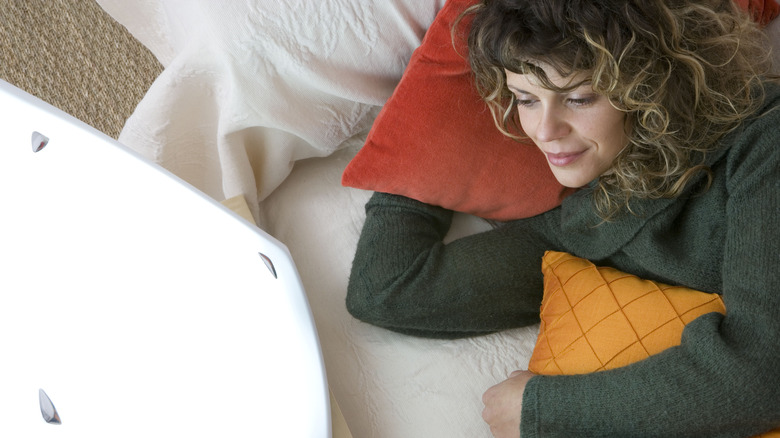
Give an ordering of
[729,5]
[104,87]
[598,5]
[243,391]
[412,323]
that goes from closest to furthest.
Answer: [243,391], [598,5], [729,5], [412,323], [104,87]

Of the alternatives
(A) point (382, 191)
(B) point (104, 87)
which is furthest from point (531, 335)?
(B) point (104, 87)

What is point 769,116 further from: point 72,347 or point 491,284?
point 72,347

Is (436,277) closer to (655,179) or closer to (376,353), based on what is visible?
(376,353)

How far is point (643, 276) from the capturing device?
39.3 inches

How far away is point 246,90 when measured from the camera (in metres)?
1.08

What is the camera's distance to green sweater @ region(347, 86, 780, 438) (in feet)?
2.66

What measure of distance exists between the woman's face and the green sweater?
9 centimetres

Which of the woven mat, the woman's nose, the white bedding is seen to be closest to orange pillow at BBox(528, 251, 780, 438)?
the white bedding

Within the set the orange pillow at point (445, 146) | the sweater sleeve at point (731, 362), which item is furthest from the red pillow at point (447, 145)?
the sweater sleeve at point (731, 362)

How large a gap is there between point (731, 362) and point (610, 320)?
5.9 inches

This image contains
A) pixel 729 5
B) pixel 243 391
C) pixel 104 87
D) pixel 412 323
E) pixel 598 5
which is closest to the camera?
pixel 243 391

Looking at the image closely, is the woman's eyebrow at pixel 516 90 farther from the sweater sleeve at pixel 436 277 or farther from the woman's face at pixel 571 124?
the sweater sleeve at pixel 436 277

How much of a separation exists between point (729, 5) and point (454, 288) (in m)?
0.54

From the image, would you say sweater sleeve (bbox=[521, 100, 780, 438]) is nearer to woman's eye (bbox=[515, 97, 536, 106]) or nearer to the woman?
the woman
